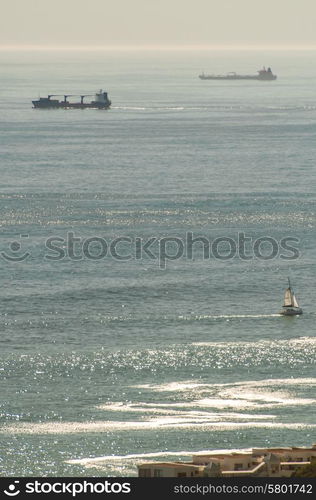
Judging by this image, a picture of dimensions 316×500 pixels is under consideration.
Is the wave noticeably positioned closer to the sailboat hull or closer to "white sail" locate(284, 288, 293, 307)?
the sailboat hull

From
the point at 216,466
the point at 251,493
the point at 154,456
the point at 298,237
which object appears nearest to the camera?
the point at 251,493

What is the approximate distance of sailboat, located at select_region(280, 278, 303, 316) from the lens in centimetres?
10856

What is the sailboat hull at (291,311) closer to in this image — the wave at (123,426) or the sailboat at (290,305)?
the sailboat at (290,305)

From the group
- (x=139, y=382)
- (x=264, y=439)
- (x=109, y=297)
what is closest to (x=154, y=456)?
(x=264, y=439)

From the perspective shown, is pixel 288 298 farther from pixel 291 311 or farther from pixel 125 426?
pixel 125 426

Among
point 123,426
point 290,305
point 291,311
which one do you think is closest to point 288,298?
point 290,305

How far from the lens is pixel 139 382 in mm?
89625

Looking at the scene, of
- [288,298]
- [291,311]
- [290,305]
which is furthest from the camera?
[288,298]

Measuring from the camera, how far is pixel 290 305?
110m

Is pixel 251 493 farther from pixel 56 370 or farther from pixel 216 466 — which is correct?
pixel 56 370

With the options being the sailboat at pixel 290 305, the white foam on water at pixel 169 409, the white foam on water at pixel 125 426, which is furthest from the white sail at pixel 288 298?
the white foam on water at pixel 125 426

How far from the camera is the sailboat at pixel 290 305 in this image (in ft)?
356

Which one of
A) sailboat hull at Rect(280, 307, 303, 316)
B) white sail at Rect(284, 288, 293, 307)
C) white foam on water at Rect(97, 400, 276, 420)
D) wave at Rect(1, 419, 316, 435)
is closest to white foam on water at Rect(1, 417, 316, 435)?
wave at Rect(1, 419, 316, 435)

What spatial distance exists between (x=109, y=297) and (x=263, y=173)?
8494cm
